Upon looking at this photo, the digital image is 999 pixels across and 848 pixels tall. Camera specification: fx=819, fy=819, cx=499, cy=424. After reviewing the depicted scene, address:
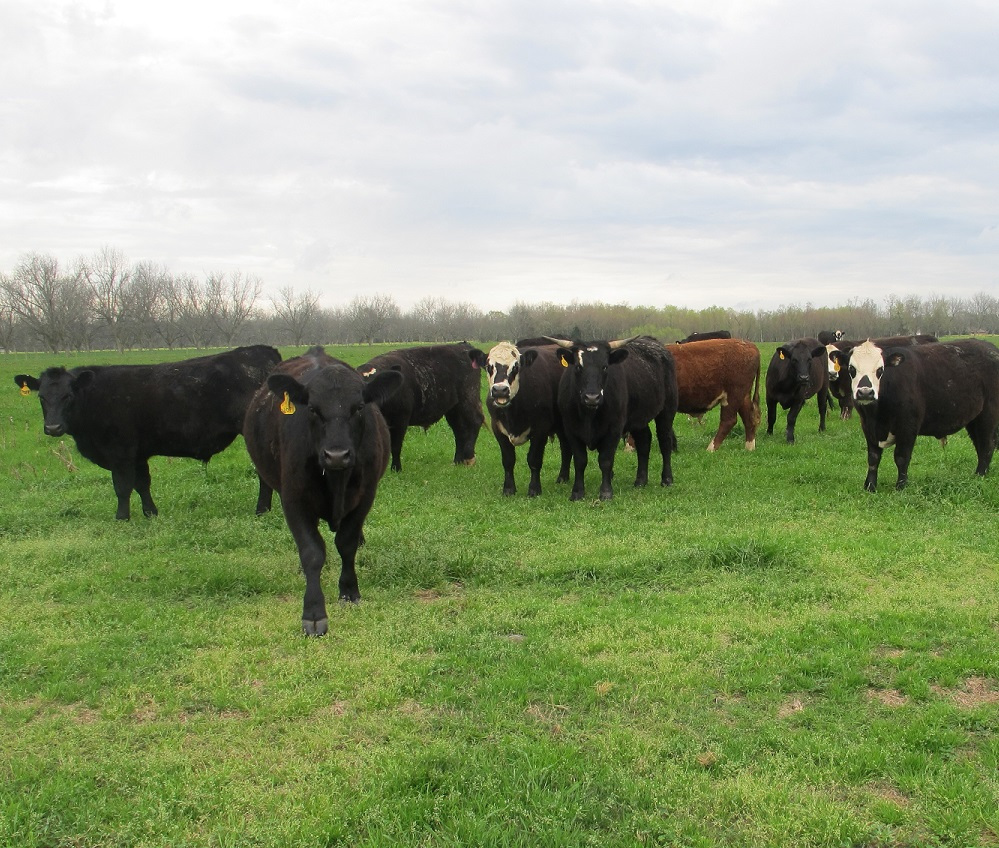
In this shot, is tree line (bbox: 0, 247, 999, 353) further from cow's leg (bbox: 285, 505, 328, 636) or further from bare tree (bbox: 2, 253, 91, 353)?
cow's leg (bbox: 285, 505, 328, 636)

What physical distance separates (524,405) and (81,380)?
5905 mm

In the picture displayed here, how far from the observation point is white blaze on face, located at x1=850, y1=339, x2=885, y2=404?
10.6 meters

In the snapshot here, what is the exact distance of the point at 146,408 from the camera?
10844 millimetres

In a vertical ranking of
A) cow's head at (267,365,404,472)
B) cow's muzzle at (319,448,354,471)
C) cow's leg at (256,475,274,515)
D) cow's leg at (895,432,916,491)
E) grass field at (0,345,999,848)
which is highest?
cow's head at (267,365,404,472)

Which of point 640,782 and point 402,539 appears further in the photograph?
point 402,539

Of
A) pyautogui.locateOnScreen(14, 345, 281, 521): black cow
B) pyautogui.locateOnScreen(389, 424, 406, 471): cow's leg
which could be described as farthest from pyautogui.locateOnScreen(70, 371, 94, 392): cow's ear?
pyautogui.locateOnScreen(389, 424, 406, 471): cow's leg

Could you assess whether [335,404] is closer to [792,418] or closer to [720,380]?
[720,380]

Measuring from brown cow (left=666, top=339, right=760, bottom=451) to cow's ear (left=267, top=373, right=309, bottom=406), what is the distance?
9.84 metres

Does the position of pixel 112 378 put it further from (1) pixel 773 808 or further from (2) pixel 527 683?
(1) pixel 773 808

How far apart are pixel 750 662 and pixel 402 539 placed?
4.46 metres

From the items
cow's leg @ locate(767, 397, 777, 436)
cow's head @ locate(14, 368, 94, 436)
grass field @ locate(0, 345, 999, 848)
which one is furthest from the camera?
cow's leg @ locate(767, 397, 777, 436)

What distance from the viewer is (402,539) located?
8.79m

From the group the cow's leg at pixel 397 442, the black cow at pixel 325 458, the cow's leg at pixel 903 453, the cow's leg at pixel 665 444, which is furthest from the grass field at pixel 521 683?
the cow's leg at pixel 397 442

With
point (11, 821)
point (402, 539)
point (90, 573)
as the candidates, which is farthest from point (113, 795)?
point (402, 539)
